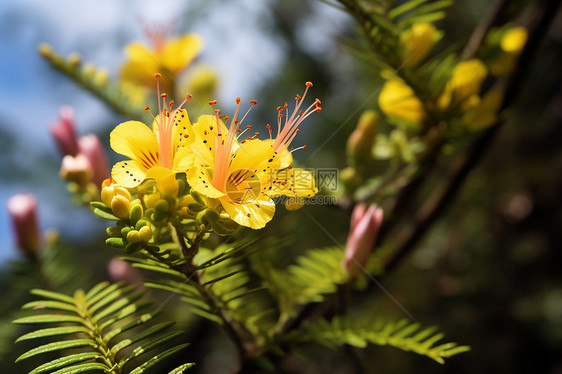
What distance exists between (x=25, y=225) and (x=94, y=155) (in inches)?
8.2

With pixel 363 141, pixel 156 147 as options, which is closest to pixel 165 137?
pixel 156 147

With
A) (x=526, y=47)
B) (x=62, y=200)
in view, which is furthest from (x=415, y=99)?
(x=62, y=200)

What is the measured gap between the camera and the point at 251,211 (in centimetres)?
42

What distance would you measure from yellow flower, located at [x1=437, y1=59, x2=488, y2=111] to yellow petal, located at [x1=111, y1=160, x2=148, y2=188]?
480mm

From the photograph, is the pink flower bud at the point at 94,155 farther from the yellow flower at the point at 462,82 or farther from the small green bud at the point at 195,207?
the yellow flower at the point at 462,82

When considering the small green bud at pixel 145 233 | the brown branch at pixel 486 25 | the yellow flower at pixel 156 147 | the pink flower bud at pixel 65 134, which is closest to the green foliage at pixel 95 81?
the pink flower bud at pixel 65 134

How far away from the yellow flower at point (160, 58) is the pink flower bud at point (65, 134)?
→ 0.25 metres

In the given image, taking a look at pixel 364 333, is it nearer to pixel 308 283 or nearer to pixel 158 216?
pixel 308 283

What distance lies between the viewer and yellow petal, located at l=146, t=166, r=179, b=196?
0.40 m

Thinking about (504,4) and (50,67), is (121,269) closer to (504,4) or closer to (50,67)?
(50,67)

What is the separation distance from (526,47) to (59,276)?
0.86 meters

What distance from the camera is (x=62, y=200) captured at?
1.28 meters

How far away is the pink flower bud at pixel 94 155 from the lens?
0.62 m

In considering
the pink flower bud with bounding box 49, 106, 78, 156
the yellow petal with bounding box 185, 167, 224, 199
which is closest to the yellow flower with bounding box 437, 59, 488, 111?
the yellow petal with bounding box 185, 167, 224, 199
